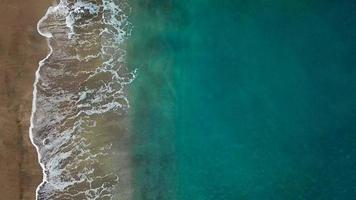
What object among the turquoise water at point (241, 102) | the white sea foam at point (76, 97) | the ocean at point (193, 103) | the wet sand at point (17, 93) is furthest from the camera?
the turquoise water at point (241, 102)

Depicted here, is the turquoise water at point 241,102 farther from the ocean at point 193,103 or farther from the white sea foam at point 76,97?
the white sea foam at point 76,97

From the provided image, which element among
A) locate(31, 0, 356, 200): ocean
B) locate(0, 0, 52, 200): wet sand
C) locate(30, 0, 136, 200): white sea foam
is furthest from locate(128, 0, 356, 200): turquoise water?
locate(0, 0, 52, 200): wet sand

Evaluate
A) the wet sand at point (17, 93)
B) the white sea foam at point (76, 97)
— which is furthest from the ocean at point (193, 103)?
the wet sand at point (17, 93)

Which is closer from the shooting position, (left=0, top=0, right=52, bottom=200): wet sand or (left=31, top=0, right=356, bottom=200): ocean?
(left=0, top=0, right=52, bottom=200): wet sand

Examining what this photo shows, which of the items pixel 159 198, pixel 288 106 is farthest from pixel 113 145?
pixel 288 106

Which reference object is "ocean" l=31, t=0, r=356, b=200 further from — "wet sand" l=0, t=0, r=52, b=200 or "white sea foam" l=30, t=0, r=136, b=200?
"wet sand" l=0, t=0, r=52, b=200
